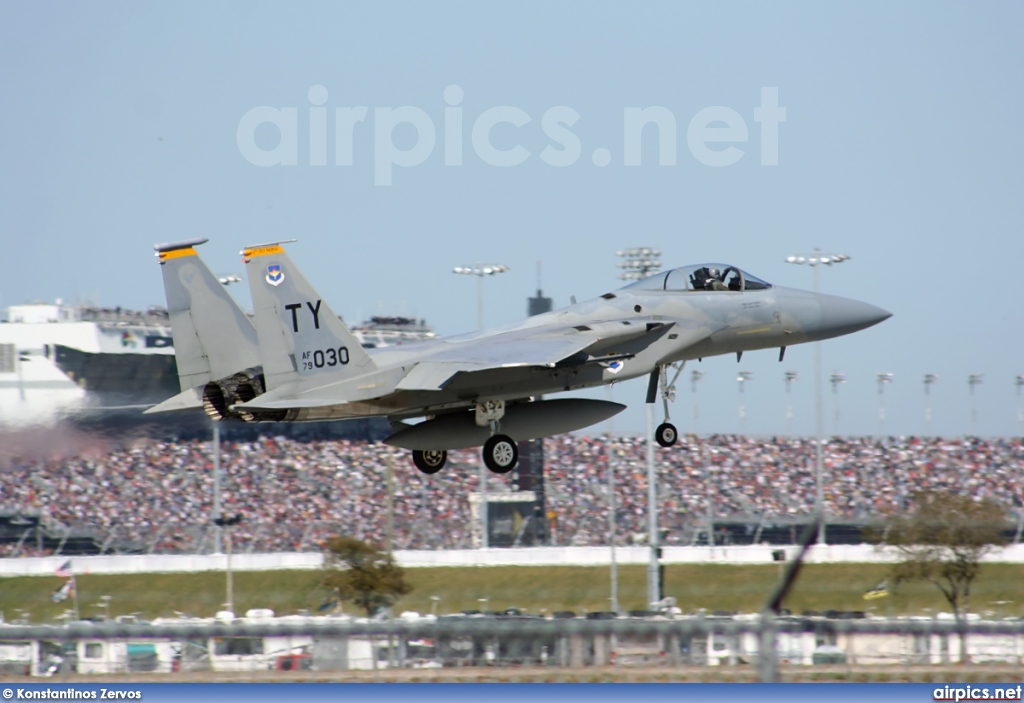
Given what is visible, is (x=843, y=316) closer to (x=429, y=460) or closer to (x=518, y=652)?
(x=429, y=460)

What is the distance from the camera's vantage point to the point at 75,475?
134 ft

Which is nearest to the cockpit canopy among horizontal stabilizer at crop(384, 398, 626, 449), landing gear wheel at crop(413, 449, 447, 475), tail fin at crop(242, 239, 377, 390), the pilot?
the pilot

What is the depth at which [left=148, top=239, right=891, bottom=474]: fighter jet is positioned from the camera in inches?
821

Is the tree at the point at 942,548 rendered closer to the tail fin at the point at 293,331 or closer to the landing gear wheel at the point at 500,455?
the landing gear wheel at the point at 500,455

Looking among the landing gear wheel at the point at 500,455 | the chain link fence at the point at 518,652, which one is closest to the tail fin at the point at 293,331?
the landing gear wheel at the point at 500,455

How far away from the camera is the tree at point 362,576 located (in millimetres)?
28812

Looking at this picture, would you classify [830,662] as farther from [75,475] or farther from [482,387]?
[75,475]

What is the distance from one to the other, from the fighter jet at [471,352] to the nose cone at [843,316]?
0.03 m

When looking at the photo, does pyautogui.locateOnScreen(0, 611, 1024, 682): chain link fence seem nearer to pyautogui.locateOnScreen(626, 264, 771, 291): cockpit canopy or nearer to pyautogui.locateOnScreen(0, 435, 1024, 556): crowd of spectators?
pyautogui.locateOnScreen(626, 264, 771, 291): cockpit canopy

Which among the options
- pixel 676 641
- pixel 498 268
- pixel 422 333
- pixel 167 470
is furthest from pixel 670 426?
pixel 422 333

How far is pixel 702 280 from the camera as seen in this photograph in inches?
923

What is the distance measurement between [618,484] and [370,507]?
9936 millimetres

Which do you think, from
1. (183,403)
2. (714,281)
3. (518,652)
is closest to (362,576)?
(183,403)

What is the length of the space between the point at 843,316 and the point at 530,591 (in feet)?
45.2
